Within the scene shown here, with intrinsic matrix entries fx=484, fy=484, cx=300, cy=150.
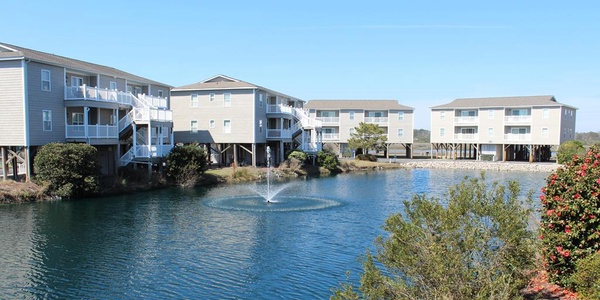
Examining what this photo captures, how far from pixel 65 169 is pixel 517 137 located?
58.1 m

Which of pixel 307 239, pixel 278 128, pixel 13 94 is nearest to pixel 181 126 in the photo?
pixel 278 128

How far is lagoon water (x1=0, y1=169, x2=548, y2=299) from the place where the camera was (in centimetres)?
1469

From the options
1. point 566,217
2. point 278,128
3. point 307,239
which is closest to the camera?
point 566,217

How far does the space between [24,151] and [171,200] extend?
1059 cm

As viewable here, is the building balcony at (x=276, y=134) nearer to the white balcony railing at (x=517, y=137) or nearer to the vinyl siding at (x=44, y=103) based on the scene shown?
the vinyl siding at (x=44, y=103)

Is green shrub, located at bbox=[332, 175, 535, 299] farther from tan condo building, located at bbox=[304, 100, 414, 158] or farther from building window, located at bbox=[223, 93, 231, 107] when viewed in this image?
tan condo building, located at bbox=[304, 100, 414, 158]

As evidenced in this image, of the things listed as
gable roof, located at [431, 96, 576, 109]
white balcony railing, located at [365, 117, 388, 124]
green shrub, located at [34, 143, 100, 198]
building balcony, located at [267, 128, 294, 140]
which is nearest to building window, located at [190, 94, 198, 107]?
building balcony, located at [267, 128, 294, 140]

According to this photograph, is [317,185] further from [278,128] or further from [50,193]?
[50,193]

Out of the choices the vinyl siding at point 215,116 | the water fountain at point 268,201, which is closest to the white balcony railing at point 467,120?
the vinyl siding at point 215,116

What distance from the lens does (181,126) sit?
2053 inches

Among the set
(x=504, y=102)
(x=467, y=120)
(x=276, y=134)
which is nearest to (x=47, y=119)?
(x=276, y=134)

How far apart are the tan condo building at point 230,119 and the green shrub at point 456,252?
39967 mm

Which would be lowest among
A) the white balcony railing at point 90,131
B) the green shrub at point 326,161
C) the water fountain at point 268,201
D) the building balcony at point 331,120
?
the water fountain at point 268,201

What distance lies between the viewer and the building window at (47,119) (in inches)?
1297
